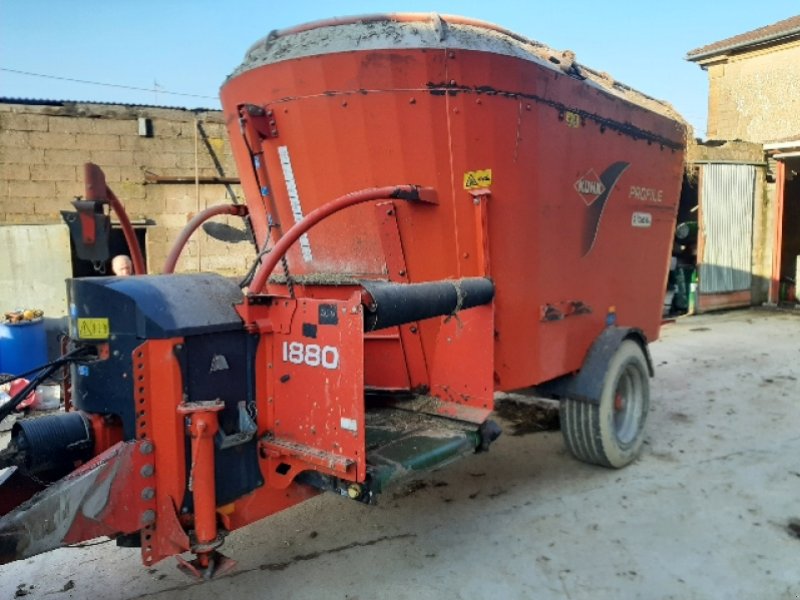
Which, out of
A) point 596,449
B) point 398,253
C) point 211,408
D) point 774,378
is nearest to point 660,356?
point 774,378

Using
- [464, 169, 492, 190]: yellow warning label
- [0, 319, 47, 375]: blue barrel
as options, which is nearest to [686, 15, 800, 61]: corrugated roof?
[464, 169, 492, 190]: yellow warning label

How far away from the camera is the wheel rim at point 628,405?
4.45m

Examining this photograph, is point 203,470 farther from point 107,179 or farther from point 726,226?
point 726,226

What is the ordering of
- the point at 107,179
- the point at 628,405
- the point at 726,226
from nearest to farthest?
the point at 628,405, the point at 107,179, the point at 726,226

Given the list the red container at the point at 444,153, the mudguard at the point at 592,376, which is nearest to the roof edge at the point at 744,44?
the red container at the point at 444,153

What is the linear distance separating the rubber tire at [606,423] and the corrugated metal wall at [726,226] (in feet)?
28.5

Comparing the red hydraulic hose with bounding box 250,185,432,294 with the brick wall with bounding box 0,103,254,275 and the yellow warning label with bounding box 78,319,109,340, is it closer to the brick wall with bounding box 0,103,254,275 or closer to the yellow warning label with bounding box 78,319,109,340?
the yellow warning label with bounding box 78,319,109,340

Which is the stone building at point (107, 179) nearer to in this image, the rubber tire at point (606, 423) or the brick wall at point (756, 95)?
the rubber tire at point (606, 423)

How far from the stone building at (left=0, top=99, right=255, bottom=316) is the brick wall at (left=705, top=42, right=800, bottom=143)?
38.6 ft

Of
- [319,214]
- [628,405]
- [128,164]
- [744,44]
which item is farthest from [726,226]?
[319,214]

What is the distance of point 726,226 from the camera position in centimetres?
1231

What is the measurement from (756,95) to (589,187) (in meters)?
12.7

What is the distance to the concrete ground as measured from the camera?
2936 mm

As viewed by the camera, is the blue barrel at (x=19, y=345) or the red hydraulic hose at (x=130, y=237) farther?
Answer: the blue barrel at (x=19, y=345)
